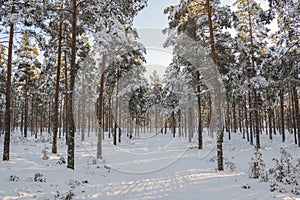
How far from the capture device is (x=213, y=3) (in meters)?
14.0

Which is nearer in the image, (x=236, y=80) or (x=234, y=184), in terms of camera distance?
(x=234, y=184)

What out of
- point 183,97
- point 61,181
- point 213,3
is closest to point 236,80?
point 183,97

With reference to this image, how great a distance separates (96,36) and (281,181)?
33.8 feet

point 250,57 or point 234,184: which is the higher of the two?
point 250,57

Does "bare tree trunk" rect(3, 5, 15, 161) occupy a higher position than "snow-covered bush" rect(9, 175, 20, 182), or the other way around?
"bare tree trunk" rect(3, 5, 15, 161)

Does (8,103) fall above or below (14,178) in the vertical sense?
above

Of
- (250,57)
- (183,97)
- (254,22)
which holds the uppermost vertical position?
(254,22)

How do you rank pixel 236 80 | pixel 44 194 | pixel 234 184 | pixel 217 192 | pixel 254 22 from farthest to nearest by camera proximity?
pixel 236 80 → pixel 254 22 → pixel 234 184 → pixel 217 192 → pixel 44 194

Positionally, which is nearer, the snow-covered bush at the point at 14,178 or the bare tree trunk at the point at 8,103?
the snow-covered bush at the point at 14,178

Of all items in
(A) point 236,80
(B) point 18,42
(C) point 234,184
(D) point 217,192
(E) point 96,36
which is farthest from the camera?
(A) point 236,80

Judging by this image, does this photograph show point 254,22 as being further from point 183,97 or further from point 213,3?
point 183,97

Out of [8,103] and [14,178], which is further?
[8,103]

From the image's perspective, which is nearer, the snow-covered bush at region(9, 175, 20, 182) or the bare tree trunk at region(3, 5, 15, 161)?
the snow-covered bush at region(9, 175, 20, 182)

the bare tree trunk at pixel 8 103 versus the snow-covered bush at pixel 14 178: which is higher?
the bare tree trunk at pixel 8 103
